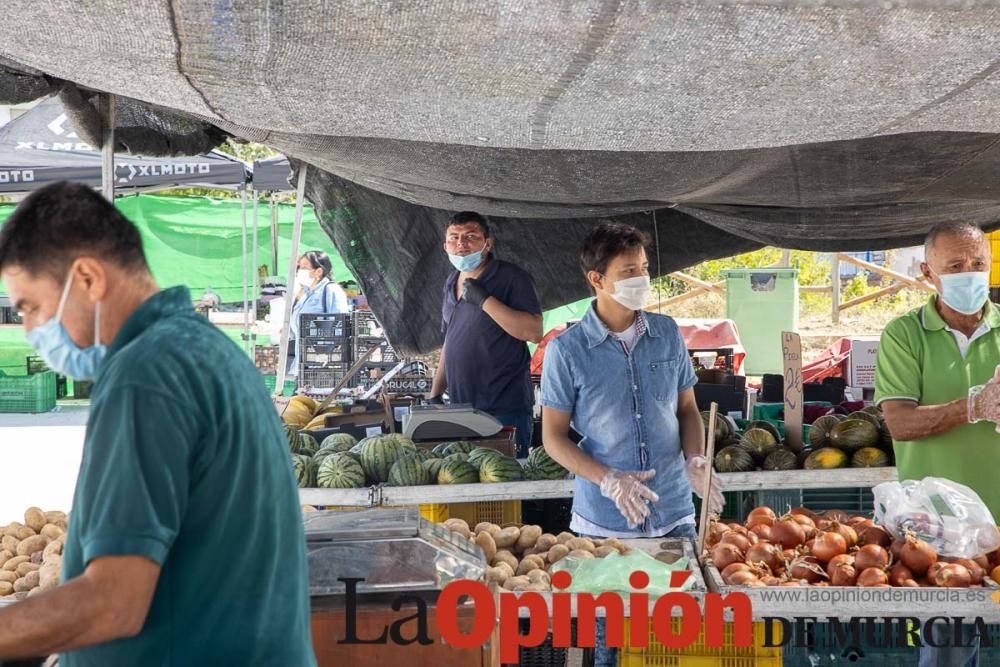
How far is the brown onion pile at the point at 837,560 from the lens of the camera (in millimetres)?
3678

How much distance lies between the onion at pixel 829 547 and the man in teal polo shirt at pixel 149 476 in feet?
7.76

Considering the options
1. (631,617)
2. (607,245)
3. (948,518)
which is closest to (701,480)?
(631,617)

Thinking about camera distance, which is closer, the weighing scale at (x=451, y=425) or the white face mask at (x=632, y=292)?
the white face mask at (x=632, y=292)

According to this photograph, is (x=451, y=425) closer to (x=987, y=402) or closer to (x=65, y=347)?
(x=987, y=402)

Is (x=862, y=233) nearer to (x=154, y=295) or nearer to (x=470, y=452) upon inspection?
(x=470, y=452)

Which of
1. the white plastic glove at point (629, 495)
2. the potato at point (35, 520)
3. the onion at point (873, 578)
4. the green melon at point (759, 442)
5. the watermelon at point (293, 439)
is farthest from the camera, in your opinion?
the watermelon at point (293, 439)

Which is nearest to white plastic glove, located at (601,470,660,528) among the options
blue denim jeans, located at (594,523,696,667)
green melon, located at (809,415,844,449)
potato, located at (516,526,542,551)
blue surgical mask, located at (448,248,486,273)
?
blue denim jeans, located at (594,523,696,667)

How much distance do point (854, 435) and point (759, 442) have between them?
1.65 ft

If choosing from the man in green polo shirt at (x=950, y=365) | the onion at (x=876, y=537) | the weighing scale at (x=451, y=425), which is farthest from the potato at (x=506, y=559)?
the weighing scale at (x=451, y=425)

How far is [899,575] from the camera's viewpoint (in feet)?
12.1

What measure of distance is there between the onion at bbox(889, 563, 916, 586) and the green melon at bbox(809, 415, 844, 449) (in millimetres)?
2158

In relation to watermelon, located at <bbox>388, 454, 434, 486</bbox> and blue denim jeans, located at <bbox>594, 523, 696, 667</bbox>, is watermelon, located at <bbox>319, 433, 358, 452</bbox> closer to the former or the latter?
watermelon, located at <bbox>388, 454, 434, 486</bbox>

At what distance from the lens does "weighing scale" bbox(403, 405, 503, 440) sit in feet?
18.9

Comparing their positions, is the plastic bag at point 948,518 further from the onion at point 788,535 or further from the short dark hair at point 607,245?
the short dark hair at point 607,245
